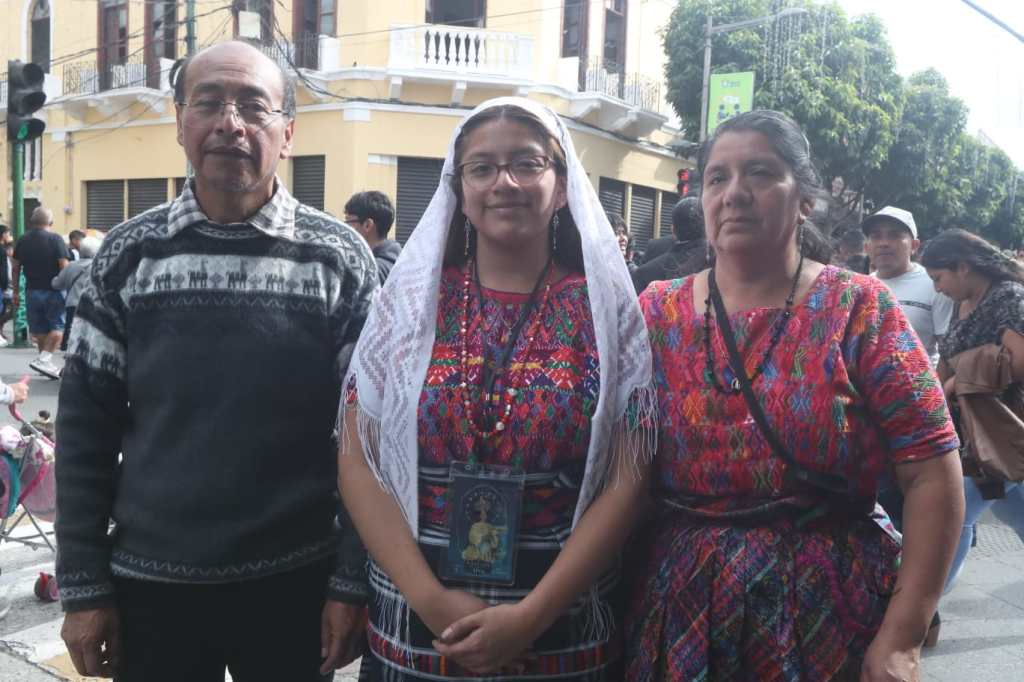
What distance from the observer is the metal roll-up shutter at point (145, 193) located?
2028cm

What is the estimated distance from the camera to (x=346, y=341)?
219 cm

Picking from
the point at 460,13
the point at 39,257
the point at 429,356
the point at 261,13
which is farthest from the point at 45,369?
the point at 460,13

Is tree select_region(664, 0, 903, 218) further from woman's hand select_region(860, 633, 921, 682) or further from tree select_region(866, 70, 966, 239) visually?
woman's hand select_region(860, 633, 921, 682)

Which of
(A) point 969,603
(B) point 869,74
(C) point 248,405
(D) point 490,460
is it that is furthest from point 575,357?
(B) point 869,74

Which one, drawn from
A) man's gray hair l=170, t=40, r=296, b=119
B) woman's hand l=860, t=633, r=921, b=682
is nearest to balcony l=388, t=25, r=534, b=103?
man's gray hair l=170, t=40, r=296, b=119

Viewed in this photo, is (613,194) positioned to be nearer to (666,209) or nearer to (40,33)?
(666,209)

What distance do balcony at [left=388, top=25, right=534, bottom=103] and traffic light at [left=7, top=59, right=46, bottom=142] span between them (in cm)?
900

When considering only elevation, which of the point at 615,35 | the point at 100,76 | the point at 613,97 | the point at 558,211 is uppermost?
the point at 615,35

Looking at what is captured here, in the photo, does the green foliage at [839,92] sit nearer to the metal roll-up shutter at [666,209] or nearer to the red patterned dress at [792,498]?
the metal roll-up shutter at [666,209]

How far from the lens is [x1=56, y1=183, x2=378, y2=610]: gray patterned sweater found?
2033mm

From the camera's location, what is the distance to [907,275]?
5.13 meters

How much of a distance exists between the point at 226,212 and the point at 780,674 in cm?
157

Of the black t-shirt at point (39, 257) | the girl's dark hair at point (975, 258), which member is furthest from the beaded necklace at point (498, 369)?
the black t-shirt at point (39, 257)

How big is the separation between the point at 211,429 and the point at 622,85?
63.4 ft
